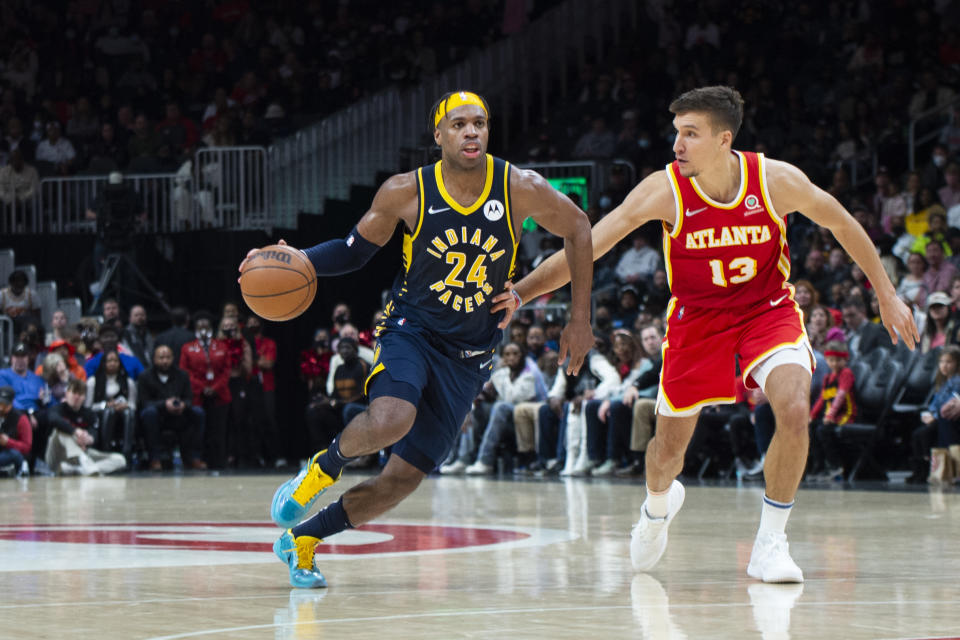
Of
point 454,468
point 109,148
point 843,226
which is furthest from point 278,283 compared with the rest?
point 109,148

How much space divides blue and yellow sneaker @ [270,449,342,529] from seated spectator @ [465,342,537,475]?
9.59m

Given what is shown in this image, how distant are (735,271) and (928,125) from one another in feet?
39.3

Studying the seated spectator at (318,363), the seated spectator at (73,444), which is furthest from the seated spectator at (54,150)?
the seated spectator at (73,444)

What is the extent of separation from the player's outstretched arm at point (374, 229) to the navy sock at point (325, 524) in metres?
0.94

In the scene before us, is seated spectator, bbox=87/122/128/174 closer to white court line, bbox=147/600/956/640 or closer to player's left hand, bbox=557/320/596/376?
player's left hand, bbox=557/320/596/376

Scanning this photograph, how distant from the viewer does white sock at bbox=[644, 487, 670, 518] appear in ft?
20.8

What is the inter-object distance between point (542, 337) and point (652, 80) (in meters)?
5.74

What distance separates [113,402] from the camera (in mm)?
15883

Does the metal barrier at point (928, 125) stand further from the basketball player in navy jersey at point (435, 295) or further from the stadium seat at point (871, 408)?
the basketball player in navy jersey at point (435, 295)

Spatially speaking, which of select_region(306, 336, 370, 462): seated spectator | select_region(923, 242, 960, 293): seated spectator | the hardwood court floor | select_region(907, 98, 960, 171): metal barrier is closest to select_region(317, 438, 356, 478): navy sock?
the hardwood court floor

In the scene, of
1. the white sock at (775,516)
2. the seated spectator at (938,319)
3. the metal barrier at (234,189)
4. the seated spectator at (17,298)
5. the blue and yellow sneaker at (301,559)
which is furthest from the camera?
the metal barrier at (234,189)

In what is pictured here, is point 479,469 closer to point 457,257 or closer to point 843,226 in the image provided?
point 843,226

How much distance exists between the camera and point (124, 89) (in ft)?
74.6

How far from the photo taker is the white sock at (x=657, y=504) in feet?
20.8
